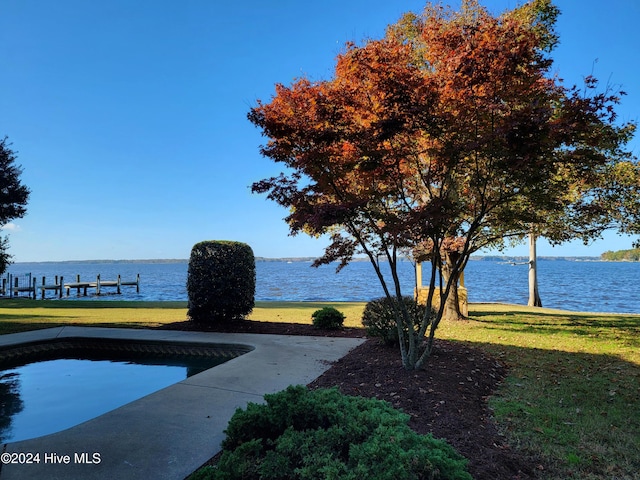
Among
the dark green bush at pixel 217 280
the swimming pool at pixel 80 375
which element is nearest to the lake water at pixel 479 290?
the dark green bush at pixel 217 280

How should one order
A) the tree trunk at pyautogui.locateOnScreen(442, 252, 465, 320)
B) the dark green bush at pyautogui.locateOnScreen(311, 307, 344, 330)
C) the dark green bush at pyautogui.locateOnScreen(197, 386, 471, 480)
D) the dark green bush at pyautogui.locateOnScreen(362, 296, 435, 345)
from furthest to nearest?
the tree trunk at pyautogui.locateOnScreen(442, 252, 465, 320), the dark green bush at pyautogui.locateOnScreen(311, 307, 344, 330), the dark green bush at pyautogui.locateOnScreen(362, 296, 435, 345), the dark green bush at pyautogui.locateOnScreen(197, 386, 471, 480)

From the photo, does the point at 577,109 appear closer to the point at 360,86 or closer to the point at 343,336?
the point at 360,86

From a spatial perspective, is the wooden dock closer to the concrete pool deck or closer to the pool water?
the pool water

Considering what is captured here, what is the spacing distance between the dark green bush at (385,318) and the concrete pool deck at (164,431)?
102 cm

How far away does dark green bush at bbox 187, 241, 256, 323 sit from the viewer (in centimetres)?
945

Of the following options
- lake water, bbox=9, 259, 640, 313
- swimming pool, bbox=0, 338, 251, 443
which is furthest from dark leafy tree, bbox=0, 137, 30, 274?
lake water, bbox=9, 259, 640, 313

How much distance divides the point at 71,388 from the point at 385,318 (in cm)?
505

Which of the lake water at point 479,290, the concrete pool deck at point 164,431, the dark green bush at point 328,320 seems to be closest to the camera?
the concrete pool deck at point 164,431

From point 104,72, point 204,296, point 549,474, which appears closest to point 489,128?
point 549,474

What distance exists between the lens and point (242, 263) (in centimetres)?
962

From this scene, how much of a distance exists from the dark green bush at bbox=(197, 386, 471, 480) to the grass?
1.36m

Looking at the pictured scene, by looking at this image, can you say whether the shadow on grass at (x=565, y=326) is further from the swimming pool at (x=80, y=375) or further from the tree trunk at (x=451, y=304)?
the swimming pool at (x=80, y=375)

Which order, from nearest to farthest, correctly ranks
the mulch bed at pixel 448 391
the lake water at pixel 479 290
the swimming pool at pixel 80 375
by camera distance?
the mulch bed at pixel 448 391
the swimming pool at pixel 80 375
the lake water at pixel 479 290

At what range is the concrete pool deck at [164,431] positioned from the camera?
2740 millimetres
